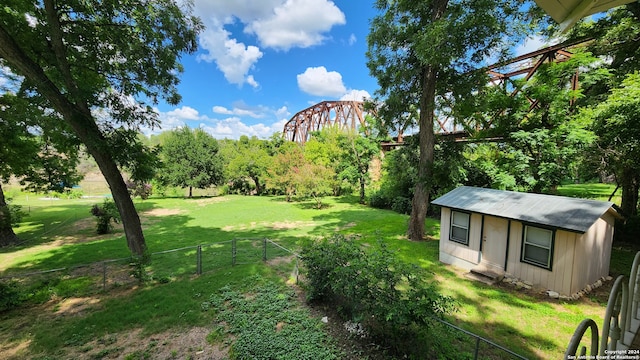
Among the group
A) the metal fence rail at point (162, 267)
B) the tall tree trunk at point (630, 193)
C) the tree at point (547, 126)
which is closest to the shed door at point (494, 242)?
the tree at point (547, 126)

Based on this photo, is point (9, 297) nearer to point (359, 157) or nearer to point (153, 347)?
point (153, 347)

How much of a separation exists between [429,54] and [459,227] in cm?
544

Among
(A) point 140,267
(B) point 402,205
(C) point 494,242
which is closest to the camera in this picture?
(A) point 140,267

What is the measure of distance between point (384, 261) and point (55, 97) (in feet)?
26.1

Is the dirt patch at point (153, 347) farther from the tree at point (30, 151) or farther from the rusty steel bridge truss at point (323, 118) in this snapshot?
the rusty steel bridge truss at point (323, 118)

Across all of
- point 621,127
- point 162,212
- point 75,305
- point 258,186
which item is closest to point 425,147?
point 621,127

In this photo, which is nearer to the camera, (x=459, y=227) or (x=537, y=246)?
(x=537, y=246)

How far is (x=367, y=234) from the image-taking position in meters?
11.6

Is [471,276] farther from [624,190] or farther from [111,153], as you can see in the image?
[111,153]

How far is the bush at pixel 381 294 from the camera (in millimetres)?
3357

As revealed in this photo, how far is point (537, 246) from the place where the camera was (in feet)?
20.0

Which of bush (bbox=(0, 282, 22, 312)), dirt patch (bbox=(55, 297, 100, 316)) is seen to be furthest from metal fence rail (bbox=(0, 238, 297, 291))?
dirt patch (bbox=(55, 297, 100, 316))

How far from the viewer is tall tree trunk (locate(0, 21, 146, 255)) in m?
5.26

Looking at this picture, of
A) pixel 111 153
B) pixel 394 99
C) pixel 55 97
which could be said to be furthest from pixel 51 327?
pixel 394 99
